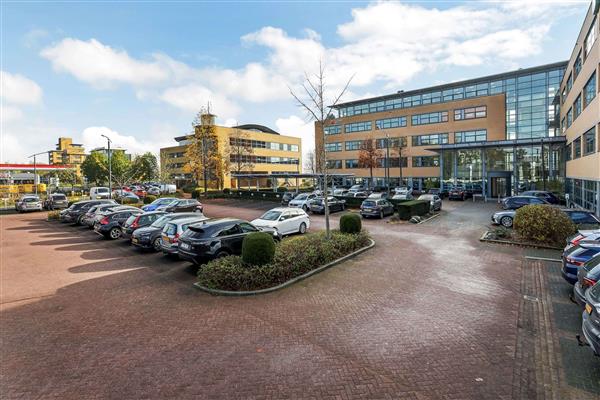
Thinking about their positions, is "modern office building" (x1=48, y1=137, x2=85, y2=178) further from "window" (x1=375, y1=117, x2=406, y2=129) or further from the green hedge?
the green hedge

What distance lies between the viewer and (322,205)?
27.8 metres

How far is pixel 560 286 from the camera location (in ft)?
32.8

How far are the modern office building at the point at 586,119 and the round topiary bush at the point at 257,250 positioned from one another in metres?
19.4

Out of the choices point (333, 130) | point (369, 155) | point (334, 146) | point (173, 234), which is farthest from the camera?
point (334, 146)

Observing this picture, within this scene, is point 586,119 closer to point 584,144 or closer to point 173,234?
point 584,144

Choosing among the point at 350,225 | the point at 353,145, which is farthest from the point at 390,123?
the point at 350,225

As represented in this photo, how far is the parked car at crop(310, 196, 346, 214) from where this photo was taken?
1095 inches

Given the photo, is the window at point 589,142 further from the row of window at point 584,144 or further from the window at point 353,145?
the window at point 353,145

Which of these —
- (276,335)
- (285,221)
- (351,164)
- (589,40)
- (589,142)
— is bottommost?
(276,335)

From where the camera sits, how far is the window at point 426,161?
52875mm

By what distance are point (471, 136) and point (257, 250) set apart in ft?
161

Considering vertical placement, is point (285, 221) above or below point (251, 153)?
below

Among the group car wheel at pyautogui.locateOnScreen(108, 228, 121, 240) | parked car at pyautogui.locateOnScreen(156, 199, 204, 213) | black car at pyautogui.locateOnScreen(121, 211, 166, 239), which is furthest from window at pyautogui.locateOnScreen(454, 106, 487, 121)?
car wheel at pyautogui.locateOnScreen(108, 228, 121, 240)

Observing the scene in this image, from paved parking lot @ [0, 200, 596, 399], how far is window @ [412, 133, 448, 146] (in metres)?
43.9
